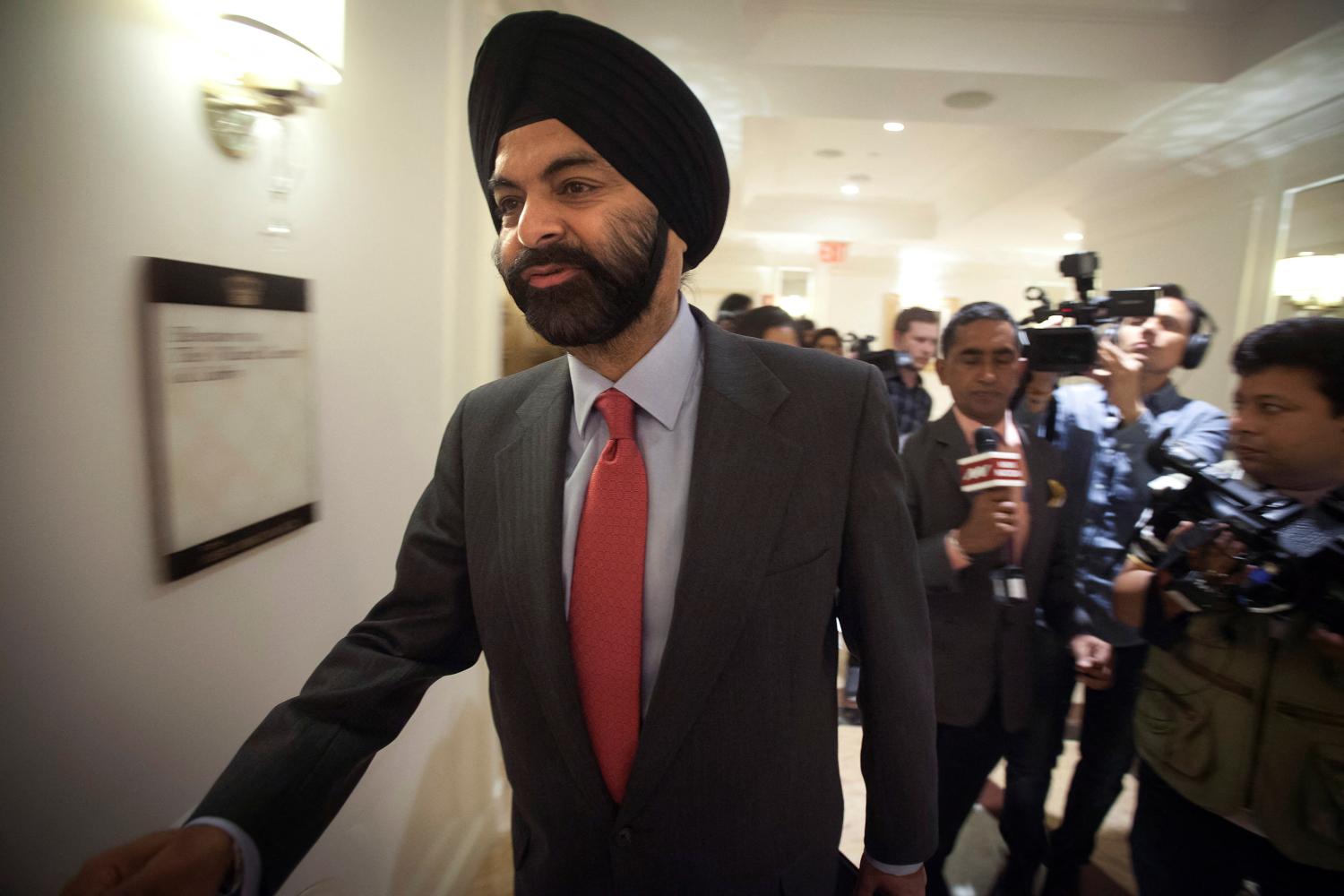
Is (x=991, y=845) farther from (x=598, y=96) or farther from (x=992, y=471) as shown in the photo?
(x=598, y=96)

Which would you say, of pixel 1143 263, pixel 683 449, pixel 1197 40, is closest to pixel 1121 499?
pixel 683 449

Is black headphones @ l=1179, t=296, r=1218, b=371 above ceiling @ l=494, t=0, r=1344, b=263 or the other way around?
the other way around

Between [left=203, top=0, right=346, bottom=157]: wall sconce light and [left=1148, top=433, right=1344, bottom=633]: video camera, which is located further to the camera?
[left=1148, top=433, right=1344, bottom=633]: video camera

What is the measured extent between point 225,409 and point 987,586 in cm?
167

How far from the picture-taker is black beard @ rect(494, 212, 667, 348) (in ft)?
2.71

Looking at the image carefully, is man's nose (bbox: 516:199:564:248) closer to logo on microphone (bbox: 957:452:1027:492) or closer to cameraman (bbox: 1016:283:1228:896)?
logo on microphone (bbox: 957:452:1027:492)

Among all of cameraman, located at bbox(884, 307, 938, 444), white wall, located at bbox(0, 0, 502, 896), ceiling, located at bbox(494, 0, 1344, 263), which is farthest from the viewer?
cameraman, located at bbox(884, 307, 938, 444)

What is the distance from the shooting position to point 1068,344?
1.83 m

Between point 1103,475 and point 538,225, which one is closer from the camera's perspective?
point 538,225

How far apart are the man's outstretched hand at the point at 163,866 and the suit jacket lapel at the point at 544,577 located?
36 cm

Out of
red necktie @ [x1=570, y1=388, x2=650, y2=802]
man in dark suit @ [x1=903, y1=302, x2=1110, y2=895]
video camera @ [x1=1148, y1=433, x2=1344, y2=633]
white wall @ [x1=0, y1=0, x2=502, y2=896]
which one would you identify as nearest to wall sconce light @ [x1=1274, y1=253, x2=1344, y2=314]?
man in dark suit @ [x1=903, y1=302, x2=1110, y2=895]

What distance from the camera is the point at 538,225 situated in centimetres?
83

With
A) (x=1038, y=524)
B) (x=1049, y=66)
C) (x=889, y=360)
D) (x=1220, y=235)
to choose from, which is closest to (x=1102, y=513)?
(x=1038, y=524)

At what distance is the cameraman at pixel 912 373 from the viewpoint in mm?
3244
